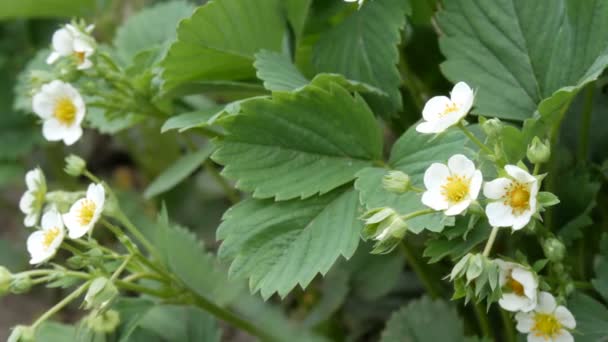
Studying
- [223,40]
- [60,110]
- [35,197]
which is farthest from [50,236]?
[223,40]

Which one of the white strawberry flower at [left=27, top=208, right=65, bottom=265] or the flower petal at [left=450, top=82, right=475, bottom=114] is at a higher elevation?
the flower petal at [left=450, top=82, right=475, bottom=114]

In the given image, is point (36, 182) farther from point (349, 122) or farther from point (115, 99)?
point (349, 122)

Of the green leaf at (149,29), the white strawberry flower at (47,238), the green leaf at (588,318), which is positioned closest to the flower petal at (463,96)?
the green leaf at (588,318)

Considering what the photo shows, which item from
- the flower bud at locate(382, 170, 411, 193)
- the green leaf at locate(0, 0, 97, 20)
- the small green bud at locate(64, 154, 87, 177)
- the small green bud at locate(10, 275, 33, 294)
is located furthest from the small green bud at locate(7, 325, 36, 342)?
the green leaf at locate(0, 0, 97, 20)

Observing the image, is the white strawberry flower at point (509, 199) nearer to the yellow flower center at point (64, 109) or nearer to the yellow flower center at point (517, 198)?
the yellow flower center at point (517, 198)

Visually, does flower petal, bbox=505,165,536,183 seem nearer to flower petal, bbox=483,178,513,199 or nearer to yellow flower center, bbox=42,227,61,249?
flower petal, bbox=483,178,513,199

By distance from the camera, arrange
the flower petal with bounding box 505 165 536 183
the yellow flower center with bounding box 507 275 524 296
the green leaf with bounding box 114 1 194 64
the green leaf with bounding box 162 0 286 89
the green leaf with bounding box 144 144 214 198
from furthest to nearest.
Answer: the green leaf with bounding box 114 1 194 64
the green leaf with bounding box 144 144 214 198
the green leaf with bounding box 162 0 286 89
the yellow flower center with bounding box 507 275 524 296
the flower petal with bounding box 505 165 536 183

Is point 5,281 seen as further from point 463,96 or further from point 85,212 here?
point 463,96
